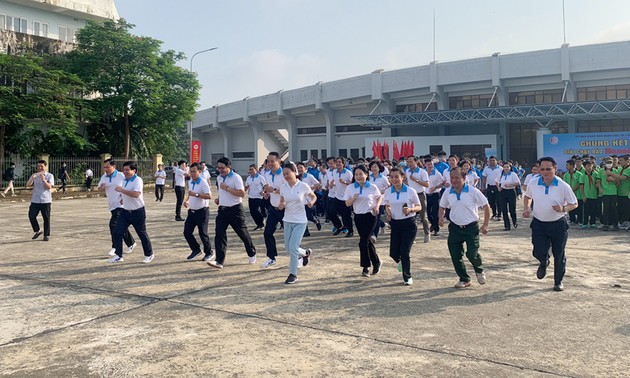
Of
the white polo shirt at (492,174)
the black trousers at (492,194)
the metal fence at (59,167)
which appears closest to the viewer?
the white polo shirt at (492,174)

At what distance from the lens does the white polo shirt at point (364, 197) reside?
24.3ft

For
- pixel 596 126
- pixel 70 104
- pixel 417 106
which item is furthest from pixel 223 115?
pixel 596 126

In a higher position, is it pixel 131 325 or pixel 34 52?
pixel 34 52

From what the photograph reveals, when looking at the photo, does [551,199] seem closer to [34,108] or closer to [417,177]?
[417,177]

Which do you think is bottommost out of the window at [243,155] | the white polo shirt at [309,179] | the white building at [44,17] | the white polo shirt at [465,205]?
the white polo shirt at [465,205]

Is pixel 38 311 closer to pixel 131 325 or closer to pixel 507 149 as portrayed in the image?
pixel 131 325

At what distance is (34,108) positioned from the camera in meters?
26.9

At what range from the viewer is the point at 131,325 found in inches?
203

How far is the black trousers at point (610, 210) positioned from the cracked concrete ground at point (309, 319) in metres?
3.72

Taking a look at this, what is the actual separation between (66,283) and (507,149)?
35.1 m

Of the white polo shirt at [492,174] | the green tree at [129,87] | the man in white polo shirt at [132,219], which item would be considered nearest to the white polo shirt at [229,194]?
the man in white polo shirt at [132,219]

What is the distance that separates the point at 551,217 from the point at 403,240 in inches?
73.3

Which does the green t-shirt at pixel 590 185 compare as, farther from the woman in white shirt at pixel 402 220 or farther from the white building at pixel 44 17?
the white building at pixel 44 17

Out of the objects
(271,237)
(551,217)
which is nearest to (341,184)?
(271,237)
